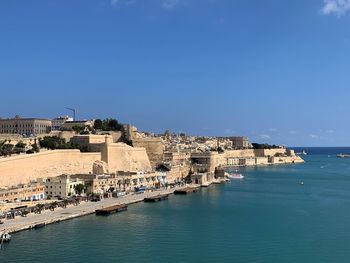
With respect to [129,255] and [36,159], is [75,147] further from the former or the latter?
[129,255]

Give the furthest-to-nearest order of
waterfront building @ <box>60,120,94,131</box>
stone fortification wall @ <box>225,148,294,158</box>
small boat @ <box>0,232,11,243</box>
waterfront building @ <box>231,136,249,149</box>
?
1. waterfront building @ <box>231,136,249,149</box>
2. stone fortification wall @ <box>225,148,294,158</box>
3. waterfront building @ <box>60,120,94,131</box>
4. small boat @ <box>0,232,11,243</box>

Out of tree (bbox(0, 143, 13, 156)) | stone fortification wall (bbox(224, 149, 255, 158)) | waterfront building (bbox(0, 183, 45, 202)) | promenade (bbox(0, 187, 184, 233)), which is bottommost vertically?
promenade (bbox(0, 187, 184, 233))

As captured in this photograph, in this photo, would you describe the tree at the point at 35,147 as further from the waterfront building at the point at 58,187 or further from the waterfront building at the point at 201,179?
the waterfront building at the point at 201,179

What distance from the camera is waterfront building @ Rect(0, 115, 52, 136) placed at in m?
40.8

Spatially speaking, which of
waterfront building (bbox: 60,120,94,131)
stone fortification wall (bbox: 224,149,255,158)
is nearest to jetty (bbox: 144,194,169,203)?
waterfront building (bbox: 60,120,94,131)

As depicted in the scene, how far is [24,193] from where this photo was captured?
73.3ft

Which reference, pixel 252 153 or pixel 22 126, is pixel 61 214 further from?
pixel 252 153

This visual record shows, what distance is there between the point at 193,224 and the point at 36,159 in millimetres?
10251

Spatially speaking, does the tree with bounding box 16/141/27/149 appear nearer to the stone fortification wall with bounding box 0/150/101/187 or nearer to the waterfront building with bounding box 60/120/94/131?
the stone fortification wall with bounding box 0/150/101/187

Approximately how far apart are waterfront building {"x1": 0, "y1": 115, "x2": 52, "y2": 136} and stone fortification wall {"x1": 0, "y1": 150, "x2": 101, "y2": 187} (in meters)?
10.8

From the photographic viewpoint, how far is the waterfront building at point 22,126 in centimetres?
4075

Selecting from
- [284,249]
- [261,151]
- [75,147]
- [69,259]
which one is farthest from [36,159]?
[261,151]

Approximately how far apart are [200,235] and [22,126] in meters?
26.6

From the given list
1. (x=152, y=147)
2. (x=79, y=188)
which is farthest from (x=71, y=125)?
(x=79, y=188)
